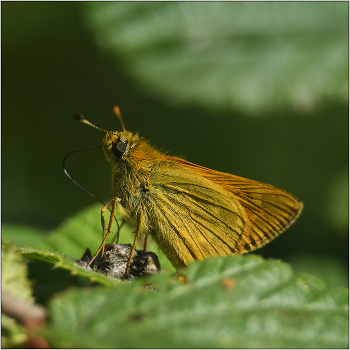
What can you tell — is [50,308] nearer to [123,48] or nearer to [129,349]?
[129,349]

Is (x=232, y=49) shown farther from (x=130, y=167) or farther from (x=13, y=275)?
(x=13, y=275)

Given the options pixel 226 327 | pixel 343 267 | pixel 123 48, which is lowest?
pixel 343 267

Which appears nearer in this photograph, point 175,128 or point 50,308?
point 50,308

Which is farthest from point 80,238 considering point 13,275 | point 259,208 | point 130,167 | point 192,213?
point 13,275

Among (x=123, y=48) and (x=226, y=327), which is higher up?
(x=123, y=48)

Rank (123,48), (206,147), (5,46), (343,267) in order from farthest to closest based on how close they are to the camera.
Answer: (206,147) → (5,46) → (343,267) → (123,48)

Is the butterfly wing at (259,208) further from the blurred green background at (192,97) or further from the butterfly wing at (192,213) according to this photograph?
the blurred green background at (192,97)

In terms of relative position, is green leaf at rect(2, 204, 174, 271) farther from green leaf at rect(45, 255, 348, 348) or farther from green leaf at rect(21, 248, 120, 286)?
green leaf at rect(45, 255, 348, 348)

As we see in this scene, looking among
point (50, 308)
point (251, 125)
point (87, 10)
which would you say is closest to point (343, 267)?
point (251, 125)
